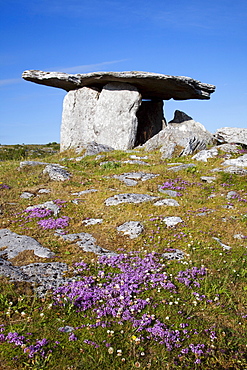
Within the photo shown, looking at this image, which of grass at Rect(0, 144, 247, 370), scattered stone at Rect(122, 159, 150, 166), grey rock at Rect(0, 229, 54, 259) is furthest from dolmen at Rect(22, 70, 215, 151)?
grey rock at Rect(0, 229, 54, 259)

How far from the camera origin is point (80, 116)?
1200 inches

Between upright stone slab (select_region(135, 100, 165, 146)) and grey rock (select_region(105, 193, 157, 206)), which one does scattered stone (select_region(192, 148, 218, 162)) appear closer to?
grey rock (select_region(105, 193, 157, 206))

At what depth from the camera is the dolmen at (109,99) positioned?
2825cm

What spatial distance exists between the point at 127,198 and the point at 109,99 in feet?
52.4

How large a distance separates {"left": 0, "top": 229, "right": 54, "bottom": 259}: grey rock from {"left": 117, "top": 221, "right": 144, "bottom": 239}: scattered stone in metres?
2.73

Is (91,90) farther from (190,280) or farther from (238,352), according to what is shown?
(238,352)

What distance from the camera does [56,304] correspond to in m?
7.32

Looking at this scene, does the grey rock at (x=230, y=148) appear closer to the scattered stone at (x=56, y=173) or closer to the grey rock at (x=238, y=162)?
the grey rock at (x=238, y=162)

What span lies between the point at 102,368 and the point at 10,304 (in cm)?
254

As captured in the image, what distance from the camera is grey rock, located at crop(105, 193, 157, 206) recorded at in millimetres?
14766

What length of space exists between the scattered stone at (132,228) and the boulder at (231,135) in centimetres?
1699

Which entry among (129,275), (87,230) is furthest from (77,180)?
(129,275)

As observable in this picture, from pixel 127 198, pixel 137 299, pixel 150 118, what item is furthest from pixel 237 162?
pixel 137 299

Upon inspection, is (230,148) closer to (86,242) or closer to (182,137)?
(182,137)
